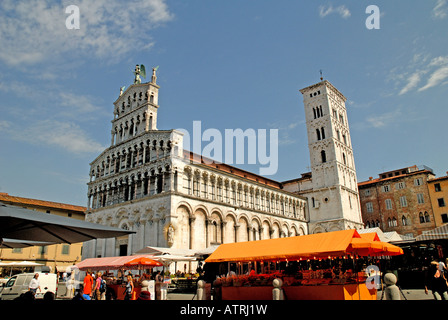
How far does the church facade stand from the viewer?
105ft

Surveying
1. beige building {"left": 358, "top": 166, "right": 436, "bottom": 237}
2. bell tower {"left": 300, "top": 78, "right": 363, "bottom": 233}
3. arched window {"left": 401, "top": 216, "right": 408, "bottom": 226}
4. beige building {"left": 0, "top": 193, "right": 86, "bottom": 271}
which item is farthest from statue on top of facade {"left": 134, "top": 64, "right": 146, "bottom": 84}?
arched window {"left": 401, "top": 216, "right": 408, "bottom": 226}

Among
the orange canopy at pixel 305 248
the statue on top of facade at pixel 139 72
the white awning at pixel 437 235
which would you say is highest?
the statue on top of facade at pixel 139 72

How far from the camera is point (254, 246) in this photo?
15273 millimetres

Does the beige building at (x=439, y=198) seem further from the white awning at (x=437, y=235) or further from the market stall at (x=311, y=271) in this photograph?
the market stall at (x=311, y=271)

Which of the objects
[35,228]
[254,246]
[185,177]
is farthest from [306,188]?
[35,228]

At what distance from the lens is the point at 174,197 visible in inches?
1221

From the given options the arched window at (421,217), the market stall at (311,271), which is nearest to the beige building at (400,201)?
the arched window at (421,217)

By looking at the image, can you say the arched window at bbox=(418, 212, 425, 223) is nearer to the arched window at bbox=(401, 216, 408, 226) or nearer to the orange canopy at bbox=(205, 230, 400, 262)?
the arched window at bbox=(401, 216, 408, 226)

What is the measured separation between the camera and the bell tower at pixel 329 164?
4959 centimetres

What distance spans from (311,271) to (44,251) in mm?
43077

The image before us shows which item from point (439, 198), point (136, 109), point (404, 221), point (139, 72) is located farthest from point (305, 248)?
point (404, 221)

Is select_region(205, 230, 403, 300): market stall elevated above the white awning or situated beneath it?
situated beneath

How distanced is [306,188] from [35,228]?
4963 cm

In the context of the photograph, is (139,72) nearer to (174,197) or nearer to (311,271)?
(174,197)
